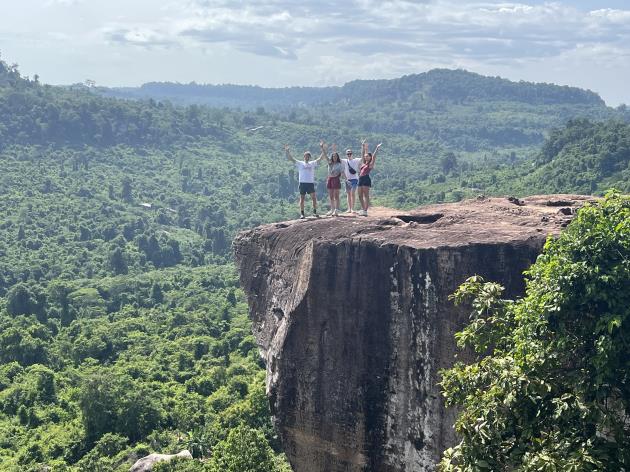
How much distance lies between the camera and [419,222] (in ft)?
45.5

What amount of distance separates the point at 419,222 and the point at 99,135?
4481 inches

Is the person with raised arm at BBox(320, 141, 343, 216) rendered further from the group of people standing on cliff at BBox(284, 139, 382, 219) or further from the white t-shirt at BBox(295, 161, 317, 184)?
the white t-shirt at BBox(295, 161, 317, 184)

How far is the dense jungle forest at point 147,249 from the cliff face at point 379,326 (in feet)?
32.0

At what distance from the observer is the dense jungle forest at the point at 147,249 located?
3562cm

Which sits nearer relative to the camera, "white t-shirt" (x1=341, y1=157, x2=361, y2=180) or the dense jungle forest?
"white t-shirt" (x1=341, y1=157, x2=361, y2=180)

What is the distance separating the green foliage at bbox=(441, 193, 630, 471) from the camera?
8.56 meters

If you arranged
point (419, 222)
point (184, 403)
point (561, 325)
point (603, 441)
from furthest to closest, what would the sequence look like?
point (184, 403), point (419, 222), point (561, 325), point (603, 441)

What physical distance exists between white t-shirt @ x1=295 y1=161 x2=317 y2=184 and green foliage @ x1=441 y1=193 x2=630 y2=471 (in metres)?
6.58

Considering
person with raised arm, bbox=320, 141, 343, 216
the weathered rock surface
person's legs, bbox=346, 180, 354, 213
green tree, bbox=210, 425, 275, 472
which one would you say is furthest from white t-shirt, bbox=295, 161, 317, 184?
the weathered rock surface

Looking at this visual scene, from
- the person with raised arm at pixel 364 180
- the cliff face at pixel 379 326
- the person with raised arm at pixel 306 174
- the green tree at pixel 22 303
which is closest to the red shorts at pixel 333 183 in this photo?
the person with raised arm at pixel 306 174

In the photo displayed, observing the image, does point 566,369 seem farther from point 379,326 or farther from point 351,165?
point 351,165

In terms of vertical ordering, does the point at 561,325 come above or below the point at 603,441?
above

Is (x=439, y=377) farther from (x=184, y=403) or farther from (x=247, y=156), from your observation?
(x=247, y=156)

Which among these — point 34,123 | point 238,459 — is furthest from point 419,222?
point 34,123
